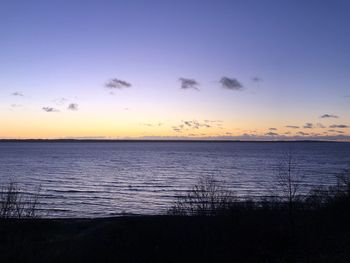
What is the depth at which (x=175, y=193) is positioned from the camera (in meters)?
45.5

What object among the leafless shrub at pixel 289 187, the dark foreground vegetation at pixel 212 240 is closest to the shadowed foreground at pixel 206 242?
the dark foreground vegetation at pixel 212 240

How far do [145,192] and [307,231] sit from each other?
31753mm

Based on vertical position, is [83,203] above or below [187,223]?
→ below

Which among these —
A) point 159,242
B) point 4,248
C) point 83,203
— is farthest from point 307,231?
point 83,203

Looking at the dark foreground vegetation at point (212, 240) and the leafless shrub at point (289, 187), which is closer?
the dark foreground vegetation at point (212, 240)

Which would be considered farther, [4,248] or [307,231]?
[307,231]

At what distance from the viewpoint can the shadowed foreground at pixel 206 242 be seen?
41.2 feet

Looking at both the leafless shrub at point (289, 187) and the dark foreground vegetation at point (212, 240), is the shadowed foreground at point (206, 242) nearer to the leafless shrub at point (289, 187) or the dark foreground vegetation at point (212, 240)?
the dark foreground vegetation at point (212, 240)

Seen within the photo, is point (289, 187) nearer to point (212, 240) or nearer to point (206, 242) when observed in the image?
point (212, 240)

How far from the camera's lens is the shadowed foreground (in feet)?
41.2

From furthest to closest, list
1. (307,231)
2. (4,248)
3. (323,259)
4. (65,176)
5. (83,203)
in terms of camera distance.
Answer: (65,176) → (83,203) → (307,231) → (4,248) → (323,259)

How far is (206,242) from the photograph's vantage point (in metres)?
13.1

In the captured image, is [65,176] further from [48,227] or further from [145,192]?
[48,227]

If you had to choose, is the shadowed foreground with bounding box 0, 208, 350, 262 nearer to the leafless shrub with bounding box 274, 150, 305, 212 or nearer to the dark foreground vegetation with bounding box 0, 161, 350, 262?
the dark foreground vegetation with bounding box 0, 161, 350, 262
